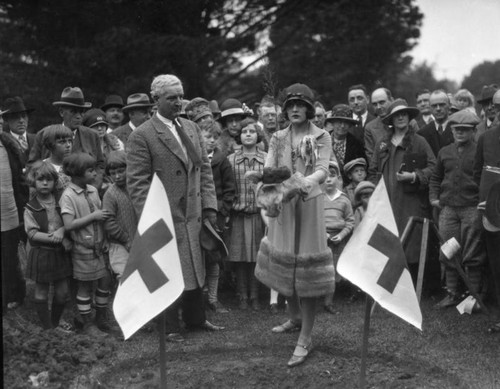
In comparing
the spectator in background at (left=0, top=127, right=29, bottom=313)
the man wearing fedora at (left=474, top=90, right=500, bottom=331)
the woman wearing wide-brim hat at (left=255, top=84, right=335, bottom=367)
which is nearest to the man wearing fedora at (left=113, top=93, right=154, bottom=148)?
the spectator in background at (left=0, top=127, right=29, bottom=313)

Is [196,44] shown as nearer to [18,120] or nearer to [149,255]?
[18,120]

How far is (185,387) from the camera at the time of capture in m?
5.85

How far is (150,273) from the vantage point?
483cm

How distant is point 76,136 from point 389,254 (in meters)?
4.62

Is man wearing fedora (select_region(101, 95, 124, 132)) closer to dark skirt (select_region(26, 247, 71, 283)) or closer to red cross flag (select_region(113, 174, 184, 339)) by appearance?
dark skirt (select_region(26, 247, 71, 283))

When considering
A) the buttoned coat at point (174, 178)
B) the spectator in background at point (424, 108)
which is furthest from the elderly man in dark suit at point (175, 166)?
the spectator in background at point (424, 108)

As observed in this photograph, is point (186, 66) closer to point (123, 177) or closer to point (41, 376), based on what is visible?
point (123, 177)

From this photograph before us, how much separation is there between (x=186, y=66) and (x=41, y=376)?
9951 millimetres

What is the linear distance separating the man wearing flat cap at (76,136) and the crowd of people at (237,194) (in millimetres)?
16

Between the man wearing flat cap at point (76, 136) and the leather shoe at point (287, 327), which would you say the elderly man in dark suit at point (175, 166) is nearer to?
the leather shoe at point (287, 327)

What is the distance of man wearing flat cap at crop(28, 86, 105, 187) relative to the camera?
26.2 feet

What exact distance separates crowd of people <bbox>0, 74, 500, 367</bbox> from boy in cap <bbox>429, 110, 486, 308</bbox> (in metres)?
0.02

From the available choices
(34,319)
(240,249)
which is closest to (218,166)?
(240,249)

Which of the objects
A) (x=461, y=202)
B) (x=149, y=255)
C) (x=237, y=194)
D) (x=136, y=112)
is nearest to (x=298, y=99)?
(x=149, y=255)
